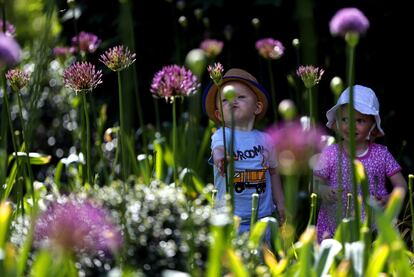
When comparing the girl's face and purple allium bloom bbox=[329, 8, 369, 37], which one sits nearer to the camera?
purple allium bloom bbox=[329, 8, 369, 37]

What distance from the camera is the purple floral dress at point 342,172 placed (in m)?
2.50

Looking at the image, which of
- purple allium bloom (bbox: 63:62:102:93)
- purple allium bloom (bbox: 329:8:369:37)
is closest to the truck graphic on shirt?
purple allium bloom (bbox: 63:62:102:93)

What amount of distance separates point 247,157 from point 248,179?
7cm

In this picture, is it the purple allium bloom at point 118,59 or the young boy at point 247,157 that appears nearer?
the purple allium bloom at point 118,59

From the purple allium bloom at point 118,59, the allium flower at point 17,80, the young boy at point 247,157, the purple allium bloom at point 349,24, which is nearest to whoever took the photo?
the purple allium bloom at point 349,24

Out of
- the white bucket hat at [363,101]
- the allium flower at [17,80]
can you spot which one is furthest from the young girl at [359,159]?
the allium flower at [17,80]

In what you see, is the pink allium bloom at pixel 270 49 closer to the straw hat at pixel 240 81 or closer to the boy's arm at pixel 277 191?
the straw hat at pixel 240 81

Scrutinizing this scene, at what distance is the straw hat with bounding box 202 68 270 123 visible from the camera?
8.29ft

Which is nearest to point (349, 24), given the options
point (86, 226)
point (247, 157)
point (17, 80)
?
point (86, 226)

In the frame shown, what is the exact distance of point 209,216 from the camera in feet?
5.27

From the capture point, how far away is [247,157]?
8.04 ft

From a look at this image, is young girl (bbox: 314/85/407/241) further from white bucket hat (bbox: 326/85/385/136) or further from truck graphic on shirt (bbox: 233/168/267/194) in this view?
truck graphic on shirt (bbox: 233/168/267/194)

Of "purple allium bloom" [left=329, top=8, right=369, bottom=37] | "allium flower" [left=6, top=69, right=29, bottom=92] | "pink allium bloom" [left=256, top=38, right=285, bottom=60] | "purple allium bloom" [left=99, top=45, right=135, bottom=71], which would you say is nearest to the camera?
"purple allium bloom" [left=329, top=8, right=369, bottom=37]

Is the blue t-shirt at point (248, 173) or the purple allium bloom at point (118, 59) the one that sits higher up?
the purple allium bloom at point (118, 59)
